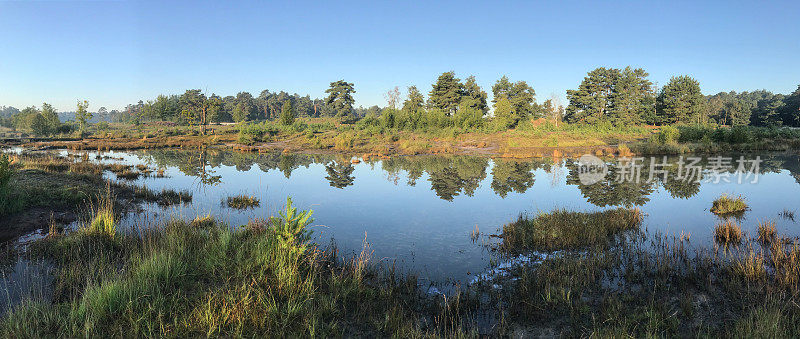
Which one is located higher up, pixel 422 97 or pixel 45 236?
pixel 422 97

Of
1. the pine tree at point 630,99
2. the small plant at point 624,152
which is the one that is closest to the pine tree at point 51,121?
the small plant at point 624,152

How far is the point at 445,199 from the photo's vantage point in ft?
51.5

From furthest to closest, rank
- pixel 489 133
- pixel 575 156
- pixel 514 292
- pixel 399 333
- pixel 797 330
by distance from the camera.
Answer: pixel 489 133 → pixel 575 156 → pixel 514 292 → pixel 399 333 → pixel 797 330

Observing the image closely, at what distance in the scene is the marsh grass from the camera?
355 inches

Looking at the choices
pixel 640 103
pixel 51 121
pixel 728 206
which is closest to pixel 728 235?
pixel 728 206

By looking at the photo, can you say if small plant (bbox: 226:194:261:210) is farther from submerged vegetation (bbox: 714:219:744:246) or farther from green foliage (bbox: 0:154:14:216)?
submerged vegetation (bbox: 714:219:744:246)

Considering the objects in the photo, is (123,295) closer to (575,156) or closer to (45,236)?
(45,236)

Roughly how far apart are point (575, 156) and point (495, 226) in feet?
87.8

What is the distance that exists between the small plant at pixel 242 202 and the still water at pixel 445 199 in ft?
1.40

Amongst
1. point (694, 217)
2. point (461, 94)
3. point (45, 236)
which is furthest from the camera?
point (461, 94)

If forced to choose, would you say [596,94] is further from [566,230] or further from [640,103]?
[566,230]

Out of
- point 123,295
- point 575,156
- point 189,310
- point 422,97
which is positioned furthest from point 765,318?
point 422,97

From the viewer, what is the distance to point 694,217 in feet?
39.4

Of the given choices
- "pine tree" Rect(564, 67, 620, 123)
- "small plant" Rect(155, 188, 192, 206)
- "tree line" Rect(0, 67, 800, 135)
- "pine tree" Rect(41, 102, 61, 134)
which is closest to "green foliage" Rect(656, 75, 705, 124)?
"tree line" Rect(0, 67, 800, 135)
